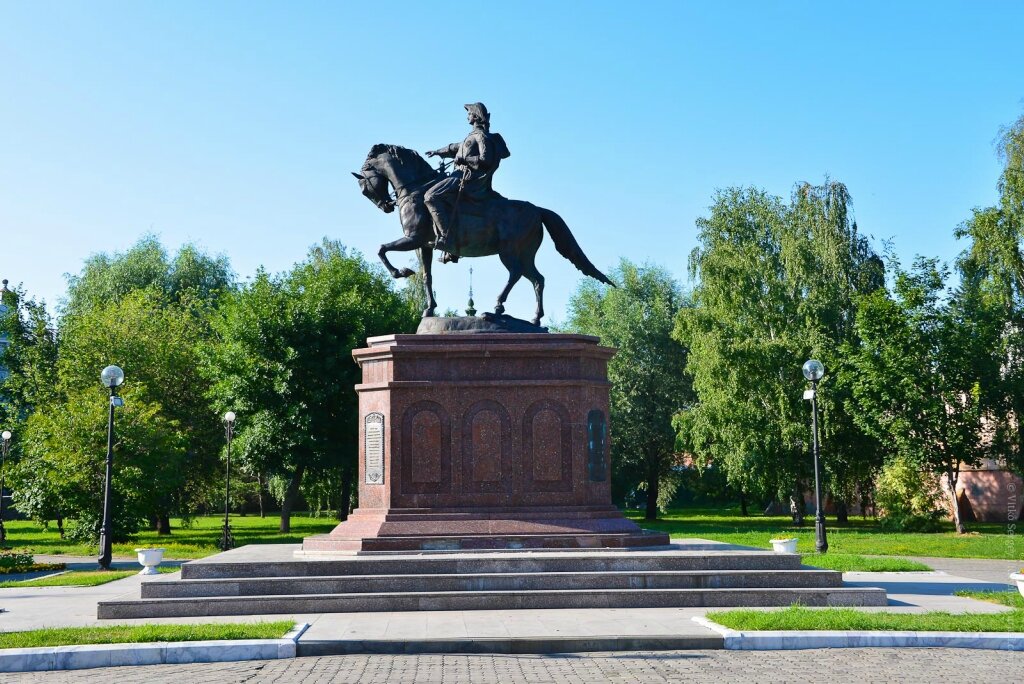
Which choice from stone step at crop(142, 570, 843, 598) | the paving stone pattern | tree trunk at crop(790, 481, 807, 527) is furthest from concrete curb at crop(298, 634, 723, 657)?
tree trunk at crop(790, 481, 807, 527)

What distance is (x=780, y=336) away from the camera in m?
38.8

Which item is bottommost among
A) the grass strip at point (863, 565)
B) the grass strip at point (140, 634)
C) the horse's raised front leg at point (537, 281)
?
the grass strip at point (863, 565)

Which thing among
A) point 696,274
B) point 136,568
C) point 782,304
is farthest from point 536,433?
point 696,274

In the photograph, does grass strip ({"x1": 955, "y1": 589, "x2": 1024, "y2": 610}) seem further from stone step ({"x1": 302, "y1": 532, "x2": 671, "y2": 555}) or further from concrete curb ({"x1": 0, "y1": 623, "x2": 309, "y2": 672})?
concrete curb ({"x1": 0, "y1": 623, "x2": 309, "y2": 672})

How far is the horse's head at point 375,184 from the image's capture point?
17.4 m

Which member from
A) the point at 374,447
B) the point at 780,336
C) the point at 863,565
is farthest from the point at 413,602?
the point at 780,336

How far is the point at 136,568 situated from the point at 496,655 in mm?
15857

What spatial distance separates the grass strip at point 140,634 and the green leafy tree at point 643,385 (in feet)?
119

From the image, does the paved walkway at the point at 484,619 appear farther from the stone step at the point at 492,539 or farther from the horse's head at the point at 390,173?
the horse's head at the point at 390,173

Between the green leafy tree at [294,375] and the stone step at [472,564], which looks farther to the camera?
the green leafy tree at [294,375]

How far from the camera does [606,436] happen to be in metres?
16.4

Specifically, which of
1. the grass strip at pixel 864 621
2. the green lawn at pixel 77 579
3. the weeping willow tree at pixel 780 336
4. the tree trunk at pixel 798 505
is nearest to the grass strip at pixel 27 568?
the green lawn at pixel 77 579

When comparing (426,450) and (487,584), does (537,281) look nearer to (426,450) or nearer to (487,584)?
(426,450)

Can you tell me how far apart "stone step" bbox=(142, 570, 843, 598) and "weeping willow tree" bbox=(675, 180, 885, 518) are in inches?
981
